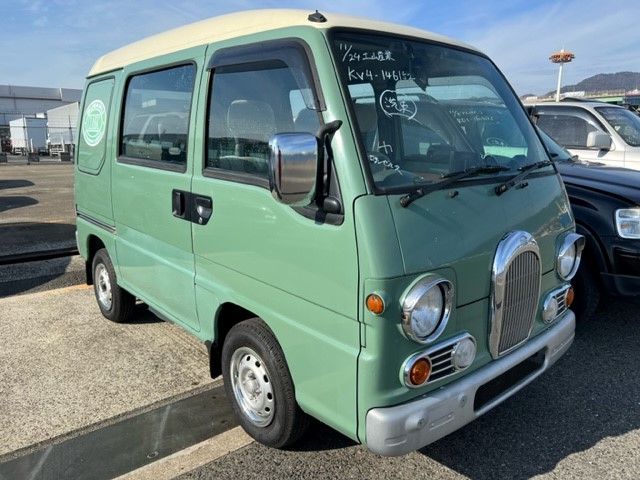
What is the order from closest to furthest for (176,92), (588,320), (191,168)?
(191,168) < (176,92) < (588,320)

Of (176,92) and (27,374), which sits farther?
(27,374)

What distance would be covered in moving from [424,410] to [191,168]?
1839mm

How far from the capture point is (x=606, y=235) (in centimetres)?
395

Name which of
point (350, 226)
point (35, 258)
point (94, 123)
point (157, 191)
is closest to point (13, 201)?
point (35, 258)

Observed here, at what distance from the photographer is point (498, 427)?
2975 millimetres

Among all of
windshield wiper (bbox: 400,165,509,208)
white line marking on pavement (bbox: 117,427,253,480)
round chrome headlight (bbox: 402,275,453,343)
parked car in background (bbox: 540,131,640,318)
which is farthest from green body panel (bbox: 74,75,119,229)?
parked car in background (bbox: 540,131,640,318)

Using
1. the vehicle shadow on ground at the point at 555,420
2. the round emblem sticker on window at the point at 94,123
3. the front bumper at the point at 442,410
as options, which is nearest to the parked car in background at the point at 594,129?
the vehicle shadow on ground at the point at 555,420

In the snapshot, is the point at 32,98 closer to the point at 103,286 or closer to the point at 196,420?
the point at 103,286

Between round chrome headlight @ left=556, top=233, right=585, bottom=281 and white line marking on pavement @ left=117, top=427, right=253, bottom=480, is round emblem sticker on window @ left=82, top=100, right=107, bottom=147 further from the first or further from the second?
round chrome headlight @ left=556, top=233, right=585, bottom=281

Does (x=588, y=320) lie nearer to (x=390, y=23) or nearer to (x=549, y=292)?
(x=549, y=292)

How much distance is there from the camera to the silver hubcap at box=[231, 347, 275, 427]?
8.76ft

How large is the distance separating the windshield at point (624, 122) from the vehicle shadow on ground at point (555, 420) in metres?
3.51

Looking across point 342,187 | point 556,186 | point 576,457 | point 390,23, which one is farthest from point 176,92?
point 576,457

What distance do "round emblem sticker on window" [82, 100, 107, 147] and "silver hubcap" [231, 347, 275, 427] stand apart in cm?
236
